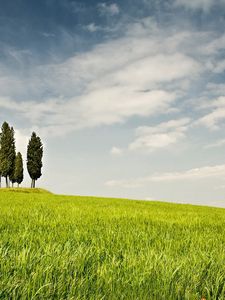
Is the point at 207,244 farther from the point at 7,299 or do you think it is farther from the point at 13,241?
the point at 7,299

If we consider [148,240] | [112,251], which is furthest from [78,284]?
[148,240]

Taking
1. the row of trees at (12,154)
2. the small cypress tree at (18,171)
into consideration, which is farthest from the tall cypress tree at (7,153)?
the small cypress tree at (18,171)

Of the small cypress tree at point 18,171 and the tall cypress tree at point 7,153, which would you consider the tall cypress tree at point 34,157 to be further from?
the small cypress tree at point 18,171

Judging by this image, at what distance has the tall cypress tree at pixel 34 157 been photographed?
85.2 meters

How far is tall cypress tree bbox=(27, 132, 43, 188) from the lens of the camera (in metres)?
85.2

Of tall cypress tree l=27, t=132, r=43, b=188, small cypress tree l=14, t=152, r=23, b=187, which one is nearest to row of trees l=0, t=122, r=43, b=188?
tall cypress tree l=27, t=132, r=43, b=188

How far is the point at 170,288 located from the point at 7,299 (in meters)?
1.44

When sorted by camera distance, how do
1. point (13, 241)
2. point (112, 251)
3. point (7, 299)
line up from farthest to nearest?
point (13, 241) < point (112, 251) < point (7, 299)

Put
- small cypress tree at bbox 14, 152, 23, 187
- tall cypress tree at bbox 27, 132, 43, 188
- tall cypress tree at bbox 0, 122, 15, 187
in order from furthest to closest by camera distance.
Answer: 1. small cypress tree at bbox 14, 152, 23, 187
2. tall cypress tree at bbox 27, 132, 43, 188
3. tall cypress tree at bbox 0, 122, 15, 187

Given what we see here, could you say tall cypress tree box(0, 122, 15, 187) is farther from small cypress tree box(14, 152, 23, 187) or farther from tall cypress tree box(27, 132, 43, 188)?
small cypress tree box(14, 152, 23, 187)

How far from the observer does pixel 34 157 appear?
8519 cm

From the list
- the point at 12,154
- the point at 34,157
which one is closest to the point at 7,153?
the point at 12,154

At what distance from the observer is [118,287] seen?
3.04 m

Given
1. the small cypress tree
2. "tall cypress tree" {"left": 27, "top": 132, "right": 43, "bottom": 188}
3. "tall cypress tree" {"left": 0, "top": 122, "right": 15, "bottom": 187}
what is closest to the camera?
"tall cypress tree" {"left": 0, "top": 122, "right": 15, "bottom": 187}
